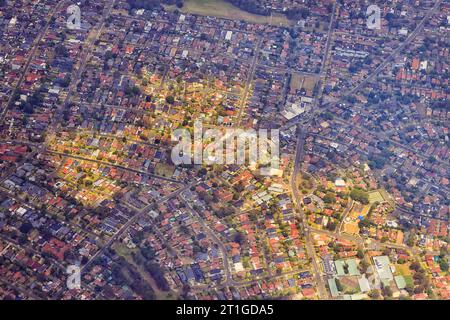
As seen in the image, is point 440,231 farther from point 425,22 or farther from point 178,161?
point 425,22

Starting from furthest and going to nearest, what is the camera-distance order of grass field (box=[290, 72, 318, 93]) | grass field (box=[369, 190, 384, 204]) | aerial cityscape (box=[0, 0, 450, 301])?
1. grass field (box=[290, 72, 318, 93])
2. grass field (box=[369, 190, 384, 204])
3. aerial cityscape (box=[0, 0, 450, 301])

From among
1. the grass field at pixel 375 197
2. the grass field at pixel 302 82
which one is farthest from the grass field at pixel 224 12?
the grass field at pixel 375 197

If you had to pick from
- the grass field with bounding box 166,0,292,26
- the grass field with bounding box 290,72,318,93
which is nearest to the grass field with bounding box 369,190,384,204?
the grass field with bounding box 290,72,318,93

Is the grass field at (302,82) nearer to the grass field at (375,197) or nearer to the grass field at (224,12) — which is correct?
the grass field at (224,12)

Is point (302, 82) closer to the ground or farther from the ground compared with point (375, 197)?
farther from the ground

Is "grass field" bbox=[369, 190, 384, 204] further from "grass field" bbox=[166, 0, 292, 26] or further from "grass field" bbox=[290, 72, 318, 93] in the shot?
"grass field" bbox=[166, 0, 292, 26]

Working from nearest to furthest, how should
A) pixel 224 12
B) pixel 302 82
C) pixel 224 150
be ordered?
pixel 224 150 → pixel 302 82 → pixel 224 12

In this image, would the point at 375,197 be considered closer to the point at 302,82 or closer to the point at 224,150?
the point at 224,150

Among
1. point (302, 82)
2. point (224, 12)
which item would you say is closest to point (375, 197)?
point (302, 82)
